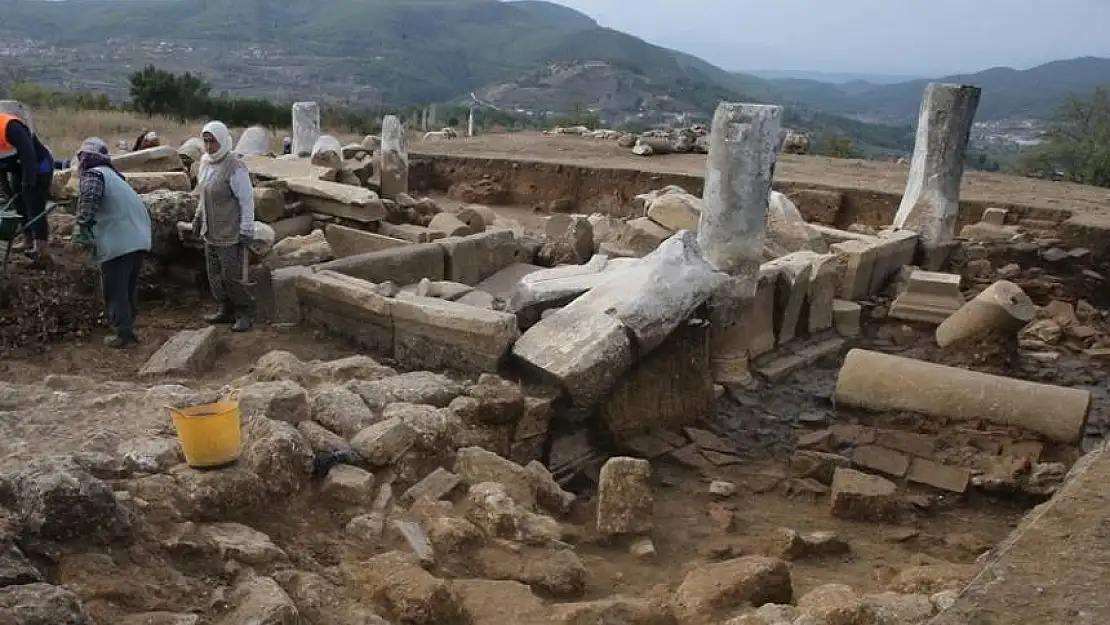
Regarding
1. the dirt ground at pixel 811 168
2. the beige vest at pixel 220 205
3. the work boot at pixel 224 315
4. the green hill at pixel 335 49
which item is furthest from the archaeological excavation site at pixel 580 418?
the green hill at pixel 335 49

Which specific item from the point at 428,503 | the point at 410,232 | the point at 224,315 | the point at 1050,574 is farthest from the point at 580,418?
the point at 410,232

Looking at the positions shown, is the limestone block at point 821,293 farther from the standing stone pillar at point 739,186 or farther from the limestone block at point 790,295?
the standing stone pillar at point 739,186

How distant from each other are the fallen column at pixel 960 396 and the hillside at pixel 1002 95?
3445 inches

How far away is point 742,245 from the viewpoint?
7742 mm

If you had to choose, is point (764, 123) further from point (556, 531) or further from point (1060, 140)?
point (1060, 140)

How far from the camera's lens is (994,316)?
8.05 m

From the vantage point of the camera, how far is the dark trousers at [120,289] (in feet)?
20.6

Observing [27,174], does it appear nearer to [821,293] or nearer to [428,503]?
[428,503]

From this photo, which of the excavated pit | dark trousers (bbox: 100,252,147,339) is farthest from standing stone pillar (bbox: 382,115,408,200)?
dark trousers (bbox: 100,252,147,339)

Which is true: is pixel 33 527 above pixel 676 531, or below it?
above

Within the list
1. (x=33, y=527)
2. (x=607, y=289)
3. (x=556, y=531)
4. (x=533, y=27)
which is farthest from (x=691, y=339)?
(x=533, y=27)

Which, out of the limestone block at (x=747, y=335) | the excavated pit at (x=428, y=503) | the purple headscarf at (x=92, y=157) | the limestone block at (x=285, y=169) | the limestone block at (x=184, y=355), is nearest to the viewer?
the excavated pit at (x=428, y=503)

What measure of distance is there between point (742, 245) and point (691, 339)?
139cm

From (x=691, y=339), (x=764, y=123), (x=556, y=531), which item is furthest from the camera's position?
(x=764, y=123)
